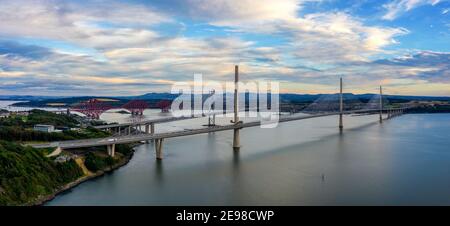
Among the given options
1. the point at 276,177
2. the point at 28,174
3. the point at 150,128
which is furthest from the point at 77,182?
the point at 150,128

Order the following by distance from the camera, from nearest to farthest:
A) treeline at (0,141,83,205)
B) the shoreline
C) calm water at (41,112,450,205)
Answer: treeline at (0,141,83,205)
the shoreline
calm water at (41,112,450,205)

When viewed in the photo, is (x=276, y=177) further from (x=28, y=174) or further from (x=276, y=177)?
(x=28, y=174)

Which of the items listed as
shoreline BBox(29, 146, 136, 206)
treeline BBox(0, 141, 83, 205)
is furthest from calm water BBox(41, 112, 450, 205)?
treeline BBox(0, 141, 83, 205)

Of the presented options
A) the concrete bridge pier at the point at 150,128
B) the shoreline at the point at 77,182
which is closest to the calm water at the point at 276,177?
the shoreline at the point at 77,182

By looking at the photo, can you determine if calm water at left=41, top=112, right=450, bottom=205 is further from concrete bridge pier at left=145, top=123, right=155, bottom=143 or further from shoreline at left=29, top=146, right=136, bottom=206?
concrete bridge pier at left=145, top=123, right=155, bottom=143

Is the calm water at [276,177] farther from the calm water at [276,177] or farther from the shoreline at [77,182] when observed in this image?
the shoreline at [77,182]
